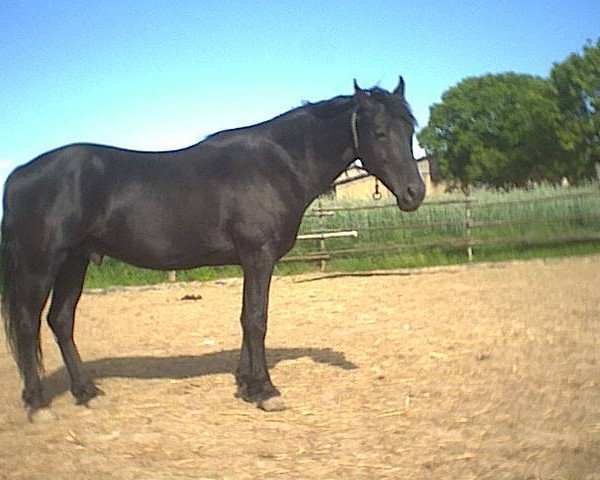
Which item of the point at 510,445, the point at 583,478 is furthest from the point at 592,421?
the point at 583,478

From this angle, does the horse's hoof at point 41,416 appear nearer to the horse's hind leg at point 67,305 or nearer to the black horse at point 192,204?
the black horse at point 192,204

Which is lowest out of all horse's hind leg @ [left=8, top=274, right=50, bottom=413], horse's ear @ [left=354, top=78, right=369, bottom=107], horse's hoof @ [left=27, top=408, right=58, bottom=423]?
horse's hoof @ [left=27, top=408, right=58, bottom=423]

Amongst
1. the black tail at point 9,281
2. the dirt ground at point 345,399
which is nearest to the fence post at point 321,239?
the dirt ground at point 345,399

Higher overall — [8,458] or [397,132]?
[397,132]

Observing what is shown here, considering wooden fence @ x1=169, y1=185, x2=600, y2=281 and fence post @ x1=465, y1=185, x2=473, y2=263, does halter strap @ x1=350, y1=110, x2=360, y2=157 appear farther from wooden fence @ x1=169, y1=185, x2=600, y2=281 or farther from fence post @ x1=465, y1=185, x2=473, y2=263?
fence post @ x1=465, y1=185, x2=473, y2=263

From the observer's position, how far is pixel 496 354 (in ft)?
A: 18.3

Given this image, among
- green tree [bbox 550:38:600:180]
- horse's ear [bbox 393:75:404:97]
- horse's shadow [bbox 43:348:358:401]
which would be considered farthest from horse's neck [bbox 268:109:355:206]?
green tree [bbox 550:38:600:180]

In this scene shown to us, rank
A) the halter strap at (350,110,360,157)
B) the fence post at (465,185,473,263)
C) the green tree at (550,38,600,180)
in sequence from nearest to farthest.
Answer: the halter strap at (350,110,360,157)
the fence post at (465,185,473,263)
the green tree at (550,38,600,180)

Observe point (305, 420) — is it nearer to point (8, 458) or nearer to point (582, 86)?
point (8, 458)

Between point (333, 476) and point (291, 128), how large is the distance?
2647 mm

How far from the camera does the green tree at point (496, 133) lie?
33312 millimetres

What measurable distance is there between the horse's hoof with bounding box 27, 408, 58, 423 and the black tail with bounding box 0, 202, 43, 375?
1.07ft

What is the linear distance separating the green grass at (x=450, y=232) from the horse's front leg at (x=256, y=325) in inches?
408

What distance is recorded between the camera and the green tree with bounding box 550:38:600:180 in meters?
27.9
